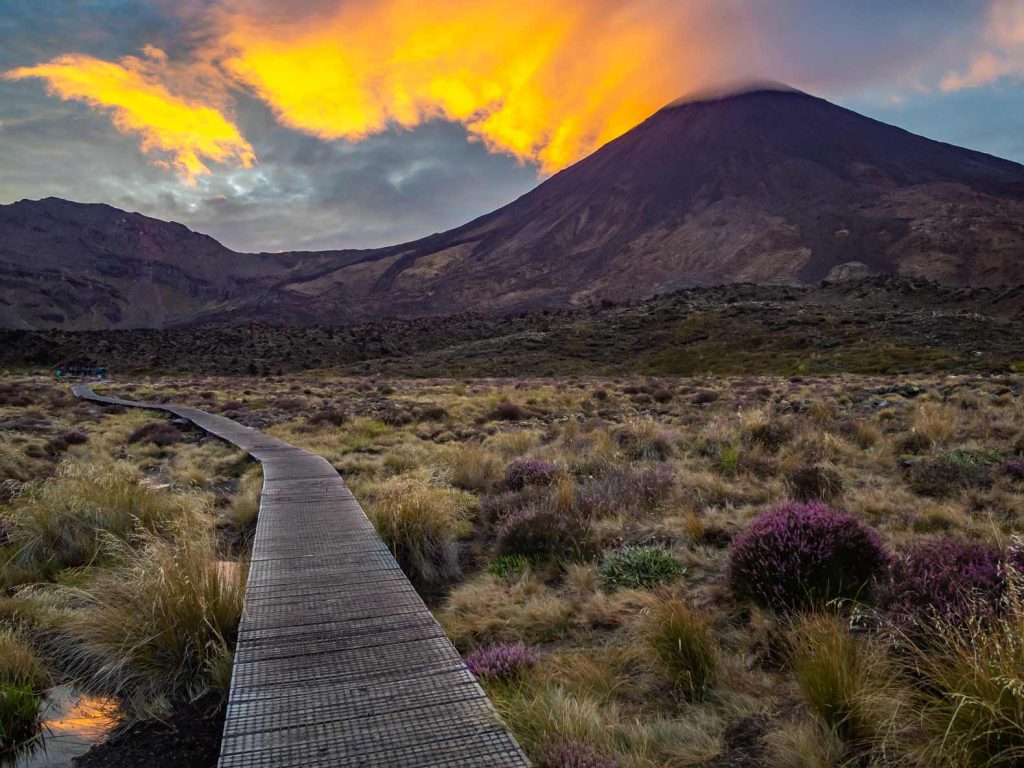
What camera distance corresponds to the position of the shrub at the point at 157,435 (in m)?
14.8

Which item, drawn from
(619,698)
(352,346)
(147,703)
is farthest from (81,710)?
(352,346)

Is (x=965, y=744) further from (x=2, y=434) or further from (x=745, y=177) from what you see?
(x=745, y=177)

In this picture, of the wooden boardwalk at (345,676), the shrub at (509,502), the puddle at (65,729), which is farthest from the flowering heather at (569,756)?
the shrub at (509,502)

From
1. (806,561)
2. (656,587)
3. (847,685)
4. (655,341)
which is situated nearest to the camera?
(847,685)

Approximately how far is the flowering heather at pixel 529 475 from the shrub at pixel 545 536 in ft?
6.82

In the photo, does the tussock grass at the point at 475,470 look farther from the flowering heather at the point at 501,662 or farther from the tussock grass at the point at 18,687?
the tussock grass at the point at 18,687

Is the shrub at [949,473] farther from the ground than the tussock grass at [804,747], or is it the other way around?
the tussock grass at [804,747]

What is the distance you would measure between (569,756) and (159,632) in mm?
2844

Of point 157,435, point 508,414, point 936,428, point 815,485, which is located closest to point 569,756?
point 815,485

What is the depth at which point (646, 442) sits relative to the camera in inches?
432

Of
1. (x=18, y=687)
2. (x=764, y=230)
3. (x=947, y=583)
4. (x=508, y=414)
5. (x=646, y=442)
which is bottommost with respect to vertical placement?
(x=508, y=414)

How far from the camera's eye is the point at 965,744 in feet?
8.16

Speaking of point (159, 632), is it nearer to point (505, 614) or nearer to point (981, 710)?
point (505, 614)

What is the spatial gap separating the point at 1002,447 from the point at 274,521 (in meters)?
10.4
